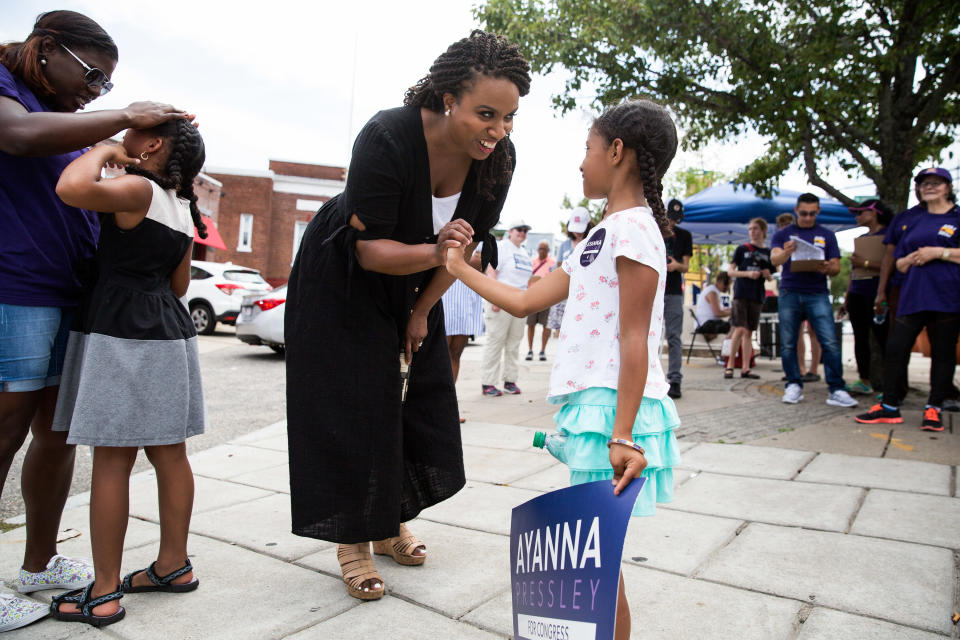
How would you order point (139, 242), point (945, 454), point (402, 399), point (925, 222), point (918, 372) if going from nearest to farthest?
1. point (139, 242)
2. point (402, 399)
3. point (945, 454)
4. point (925, 222)
5. point (918, 372)

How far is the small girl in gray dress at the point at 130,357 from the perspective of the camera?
218cm

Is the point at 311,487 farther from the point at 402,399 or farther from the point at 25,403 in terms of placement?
the point at 25,403

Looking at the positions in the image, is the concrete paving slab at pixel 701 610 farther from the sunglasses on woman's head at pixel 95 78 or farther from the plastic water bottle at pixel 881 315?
the plastic water bottle at pixel 881 315

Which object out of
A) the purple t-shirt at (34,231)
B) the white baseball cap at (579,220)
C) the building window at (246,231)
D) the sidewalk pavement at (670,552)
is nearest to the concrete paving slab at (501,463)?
the sidewalk pavement at (670,552)

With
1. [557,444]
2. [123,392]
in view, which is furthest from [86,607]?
[557,444]

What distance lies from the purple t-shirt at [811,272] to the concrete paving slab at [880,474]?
2.43 metres

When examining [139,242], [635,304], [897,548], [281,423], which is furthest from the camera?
[281,423]

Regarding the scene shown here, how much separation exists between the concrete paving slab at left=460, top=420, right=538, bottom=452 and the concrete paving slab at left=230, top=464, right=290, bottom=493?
1205 millimetres

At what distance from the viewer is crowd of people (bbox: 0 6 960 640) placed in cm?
200

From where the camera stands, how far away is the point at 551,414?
606 centimetres

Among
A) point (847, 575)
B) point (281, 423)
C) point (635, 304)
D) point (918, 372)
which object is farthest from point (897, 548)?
point (918, 372)

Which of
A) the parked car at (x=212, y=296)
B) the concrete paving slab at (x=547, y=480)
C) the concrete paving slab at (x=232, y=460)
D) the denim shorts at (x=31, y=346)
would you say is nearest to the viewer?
the denim shorts at (x=31, y=346)

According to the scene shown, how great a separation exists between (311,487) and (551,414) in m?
3.94

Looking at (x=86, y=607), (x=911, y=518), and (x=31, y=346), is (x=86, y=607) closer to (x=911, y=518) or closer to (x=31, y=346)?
(x=31, y=346)
